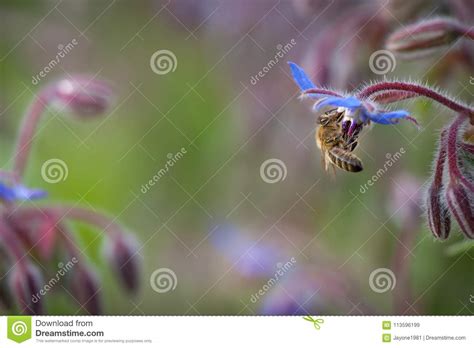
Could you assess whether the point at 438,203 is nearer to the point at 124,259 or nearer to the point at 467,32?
the point at 467,32

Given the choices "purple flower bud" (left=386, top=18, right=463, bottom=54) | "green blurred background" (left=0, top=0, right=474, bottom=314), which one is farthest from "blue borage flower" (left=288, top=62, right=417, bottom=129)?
"green blurred background" (left=0, top=0, right=474, bottom=314)

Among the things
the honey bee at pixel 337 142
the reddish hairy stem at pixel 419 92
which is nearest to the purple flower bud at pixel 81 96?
the honey bee at pixel 337 142

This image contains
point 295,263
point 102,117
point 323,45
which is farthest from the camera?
point 102,117

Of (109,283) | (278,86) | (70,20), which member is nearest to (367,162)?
(278,86)

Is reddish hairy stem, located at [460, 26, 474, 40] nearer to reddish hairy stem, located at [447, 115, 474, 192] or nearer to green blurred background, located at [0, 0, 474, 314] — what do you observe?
reddish hairy stem, located at [447, 115, 474, 192]

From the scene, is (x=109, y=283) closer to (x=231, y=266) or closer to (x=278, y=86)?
(x=231, y=266)

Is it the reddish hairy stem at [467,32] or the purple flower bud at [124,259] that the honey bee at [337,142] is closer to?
the reddish hairy stem at [467,32]
